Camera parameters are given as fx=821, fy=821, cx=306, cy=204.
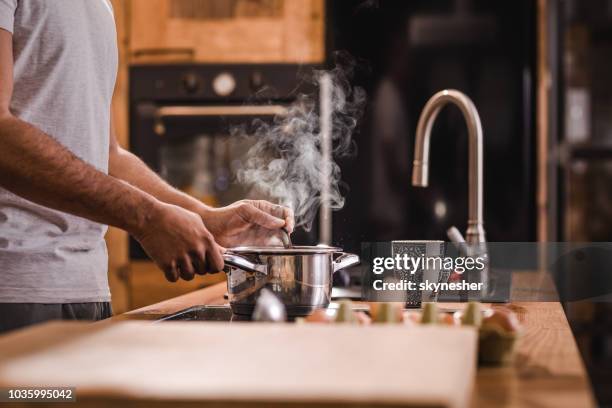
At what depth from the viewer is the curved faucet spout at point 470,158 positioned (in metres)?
1.73

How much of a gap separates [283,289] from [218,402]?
702mm

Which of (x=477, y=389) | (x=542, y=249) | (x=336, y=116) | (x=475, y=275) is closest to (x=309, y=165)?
(x=336, y=116)

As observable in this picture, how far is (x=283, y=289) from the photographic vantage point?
130 cm

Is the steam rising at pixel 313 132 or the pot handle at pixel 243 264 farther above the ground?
the steam rising at pixel 313 132

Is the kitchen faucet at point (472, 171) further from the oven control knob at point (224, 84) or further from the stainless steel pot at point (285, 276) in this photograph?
the oven control knob at point (224, 84)

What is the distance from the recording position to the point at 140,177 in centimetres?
183

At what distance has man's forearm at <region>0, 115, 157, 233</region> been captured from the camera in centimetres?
130

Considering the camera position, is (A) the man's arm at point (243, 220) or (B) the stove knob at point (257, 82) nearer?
(A) the man's arm at point (243, 220)

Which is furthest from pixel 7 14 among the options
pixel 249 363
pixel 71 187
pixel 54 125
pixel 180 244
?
pixel 249 363

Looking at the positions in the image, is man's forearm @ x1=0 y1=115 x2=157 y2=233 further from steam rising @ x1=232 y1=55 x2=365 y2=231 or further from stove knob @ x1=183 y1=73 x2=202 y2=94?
stove knob @ x1=183 y1=73 x2=202 y2=94

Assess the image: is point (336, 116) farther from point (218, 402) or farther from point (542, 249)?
point (218, 402)

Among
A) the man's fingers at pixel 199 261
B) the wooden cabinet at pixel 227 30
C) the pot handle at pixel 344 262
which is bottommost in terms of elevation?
the pot handle at pixel 344 262

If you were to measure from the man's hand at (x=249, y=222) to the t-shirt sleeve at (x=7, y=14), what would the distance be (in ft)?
1.71

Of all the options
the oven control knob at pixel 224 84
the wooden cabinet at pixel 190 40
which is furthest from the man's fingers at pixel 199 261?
the oven control knob at pixel 224 84
